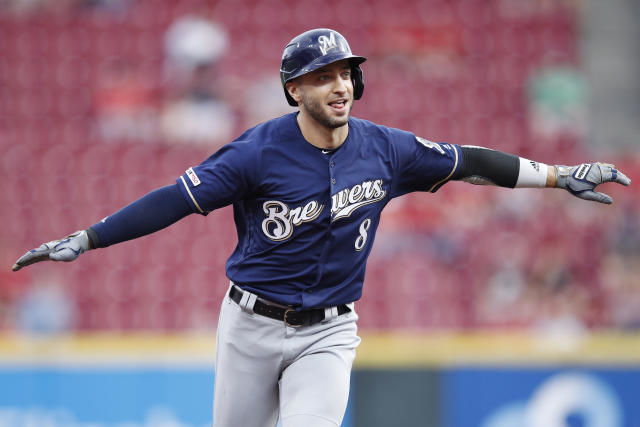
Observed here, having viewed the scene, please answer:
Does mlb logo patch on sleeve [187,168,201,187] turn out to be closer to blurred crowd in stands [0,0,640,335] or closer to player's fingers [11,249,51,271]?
player's fingers [11,249,51,271]

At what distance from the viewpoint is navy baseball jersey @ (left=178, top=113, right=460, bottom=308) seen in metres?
3.50

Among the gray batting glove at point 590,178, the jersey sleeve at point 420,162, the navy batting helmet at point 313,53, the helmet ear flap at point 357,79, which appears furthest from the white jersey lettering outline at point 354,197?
the gray batting glove at point 590,178

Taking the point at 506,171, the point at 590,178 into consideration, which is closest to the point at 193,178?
the point at 506,171

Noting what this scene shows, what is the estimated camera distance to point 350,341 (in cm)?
373

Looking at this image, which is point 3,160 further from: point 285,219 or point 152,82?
point 285,219

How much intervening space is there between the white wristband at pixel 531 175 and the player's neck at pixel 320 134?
821 mm

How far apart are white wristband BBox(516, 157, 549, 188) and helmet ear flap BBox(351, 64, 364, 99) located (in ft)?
2.53

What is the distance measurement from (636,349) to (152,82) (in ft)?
21.0

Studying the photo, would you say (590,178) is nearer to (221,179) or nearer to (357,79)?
(357,79)

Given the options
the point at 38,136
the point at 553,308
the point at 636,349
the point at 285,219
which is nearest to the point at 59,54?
the point at 38,136

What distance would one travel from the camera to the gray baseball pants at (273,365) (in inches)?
141

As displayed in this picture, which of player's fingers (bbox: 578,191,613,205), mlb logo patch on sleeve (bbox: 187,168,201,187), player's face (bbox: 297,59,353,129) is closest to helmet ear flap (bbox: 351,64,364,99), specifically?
player's face (bbox: 297,59,353,129)

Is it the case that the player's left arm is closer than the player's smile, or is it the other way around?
the player's smile

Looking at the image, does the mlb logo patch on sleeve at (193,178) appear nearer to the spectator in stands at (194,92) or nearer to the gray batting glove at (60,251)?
the gray batting glove at (60,251)
